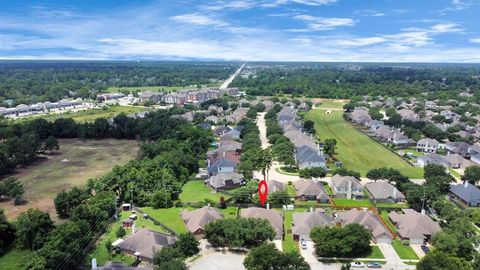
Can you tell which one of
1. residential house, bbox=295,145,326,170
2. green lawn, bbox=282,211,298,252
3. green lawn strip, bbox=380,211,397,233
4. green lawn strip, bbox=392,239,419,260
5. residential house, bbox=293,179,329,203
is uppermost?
residential house, bbox=295,145,326,170

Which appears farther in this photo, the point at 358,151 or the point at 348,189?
the point at 358,151

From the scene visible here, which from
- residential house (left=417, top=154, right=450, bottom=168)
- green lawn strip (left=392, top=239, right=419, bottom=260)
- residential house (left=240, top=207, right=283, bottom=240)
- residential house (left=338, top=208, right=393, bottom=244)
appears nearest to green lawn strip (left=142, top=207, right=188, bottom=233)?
residential house (left=240, top=207, right=283, bottom=240)

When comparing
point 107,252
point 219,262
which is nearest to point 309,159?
point 219,262

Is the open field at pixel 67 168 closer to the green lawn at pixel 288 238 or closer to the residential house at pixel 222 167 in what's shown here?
the residential house at pixel 222 167

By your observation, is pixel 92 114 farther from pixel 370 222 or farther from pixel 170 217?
pixel 370 222

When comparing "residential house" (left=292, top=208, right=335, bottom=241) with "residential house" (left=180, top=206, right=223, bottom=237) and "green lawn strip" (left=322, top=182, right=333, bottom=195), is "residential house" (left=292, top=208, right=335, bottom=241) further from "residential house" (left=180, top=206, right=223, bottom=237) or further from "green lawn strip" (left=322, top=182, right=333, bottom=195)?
"green lawn strip" (left=322, top=182, right=333, bottom=195)

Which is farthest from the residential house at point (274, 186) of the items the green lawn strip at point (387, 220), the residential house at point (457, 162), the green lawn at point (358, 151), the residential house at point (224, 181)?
the residential house at point (457, 162)
